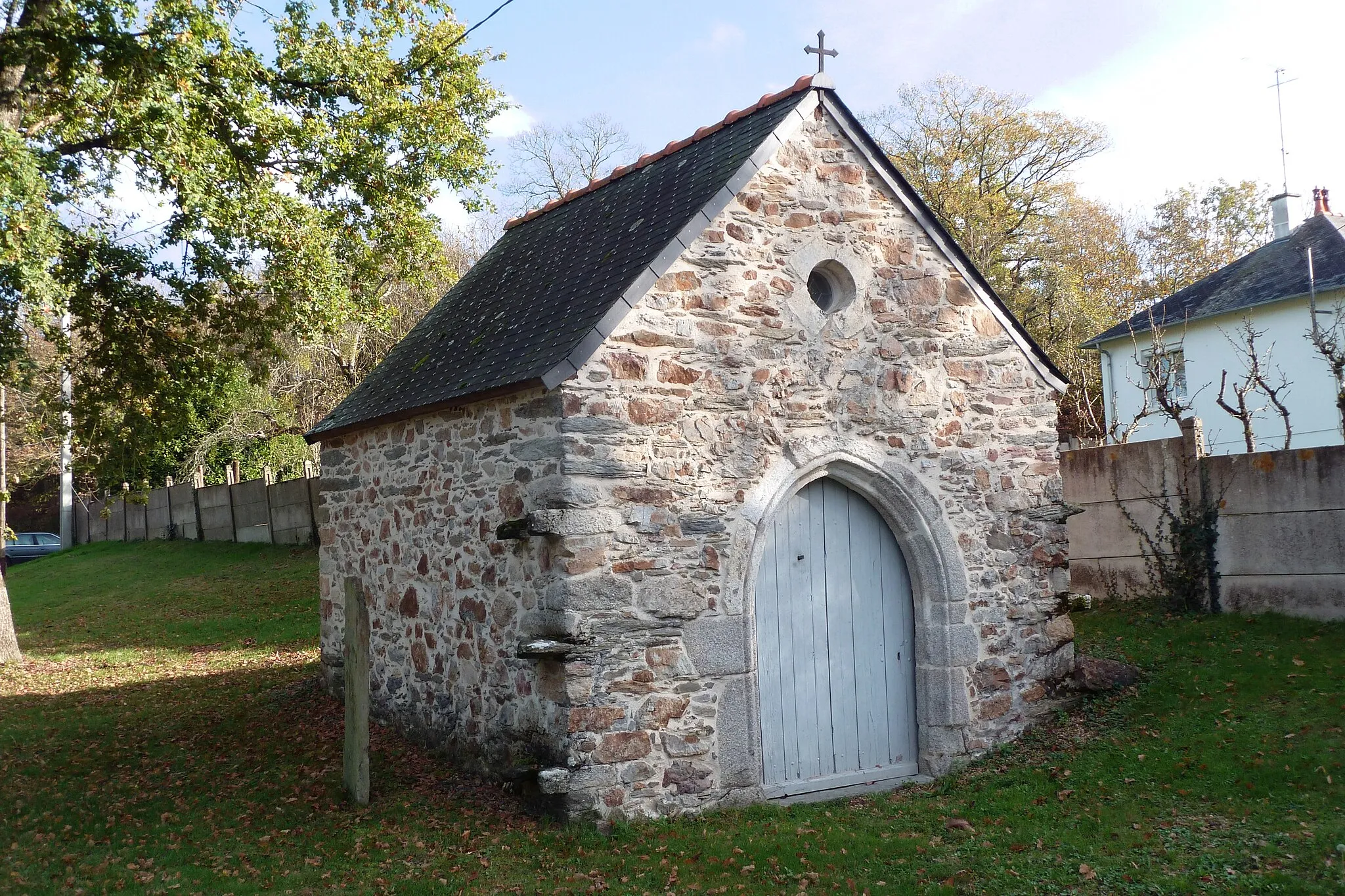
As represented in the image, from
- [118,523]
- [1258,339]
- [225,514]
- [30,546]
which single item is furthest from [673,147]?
[30,546]

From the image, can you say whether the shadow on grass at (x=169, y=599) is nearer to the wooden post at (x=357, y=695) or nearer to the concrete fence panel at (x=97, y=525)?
the concrete fence panel at (x=97, y=525)

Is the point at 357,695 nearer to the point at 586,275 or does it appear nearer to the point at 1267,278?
the point at 586,275

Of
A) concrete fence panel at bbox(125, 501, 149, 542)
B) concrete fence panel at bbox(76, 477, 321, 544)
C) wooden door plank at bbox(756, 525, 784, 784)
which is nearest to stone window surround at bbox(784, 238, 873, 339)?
wooden door plank at bbox(756, 525, 784, 784)

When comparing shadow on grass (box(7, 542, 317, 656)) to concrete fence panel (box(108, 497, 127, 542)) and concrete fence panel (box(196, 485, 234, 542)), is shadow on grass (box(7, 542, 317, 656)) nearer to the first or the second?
concrete fence panel (box(196, 485, 234, 542))

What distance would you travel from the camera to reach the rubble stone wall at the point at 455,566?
7105 millimetres

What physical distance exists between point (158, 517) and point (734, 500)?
25.7 metres

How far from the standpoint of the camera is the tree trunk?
45.3 ft

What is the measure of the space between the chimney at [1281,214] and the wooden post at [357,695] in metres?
21.4

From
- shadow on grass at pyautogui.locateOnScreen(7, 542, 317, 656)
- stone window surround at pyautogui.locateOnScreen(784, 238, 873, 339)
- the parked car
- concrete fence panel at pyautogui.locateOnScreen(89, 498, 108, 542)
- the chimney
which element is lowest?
shadow on grass at pyautogui.locateOnScreen(7, 542, 317, 656)

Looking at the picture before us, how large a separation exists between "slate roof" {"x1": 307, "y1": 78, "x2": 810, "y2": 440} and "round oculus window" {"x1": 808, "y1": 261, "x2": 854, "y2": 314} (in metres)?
1.16

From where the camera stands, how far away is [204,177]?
32.2 feet

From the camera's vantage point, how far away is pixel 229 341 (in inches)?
478

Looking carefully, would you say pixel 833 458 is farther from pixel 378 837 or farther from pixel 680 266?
pixel 378 837

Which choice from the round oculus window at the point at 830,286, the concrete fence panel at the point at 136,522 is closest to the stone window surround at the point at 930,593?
the round oculus window at the point at 830,286
